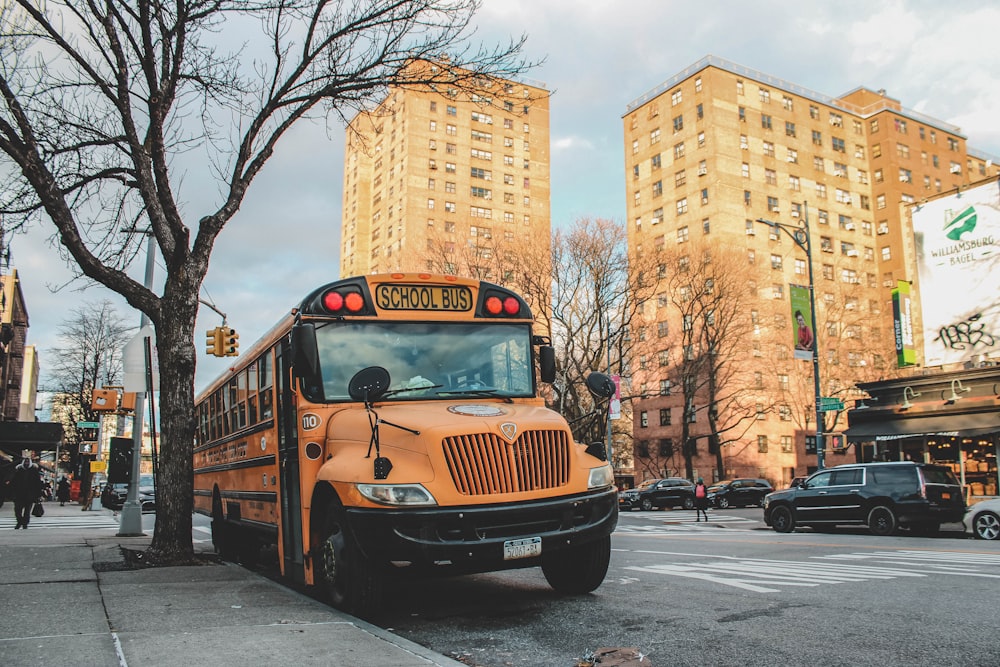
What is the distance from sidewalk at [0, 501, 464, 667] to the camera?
16.0 ft

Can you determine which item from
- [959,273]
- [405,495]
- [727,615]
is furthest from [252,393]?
[959,273]

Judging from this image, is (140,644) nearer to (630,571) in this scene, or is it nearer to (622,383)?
(630,571)

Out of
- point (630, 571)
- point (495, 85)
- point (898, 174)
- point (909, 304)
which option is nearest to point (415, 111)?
point (898, 174)

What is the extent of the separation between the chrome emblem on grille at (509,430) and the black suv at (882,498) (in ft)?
50.4

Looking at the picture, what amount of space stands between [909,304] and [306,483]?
28.1 meters

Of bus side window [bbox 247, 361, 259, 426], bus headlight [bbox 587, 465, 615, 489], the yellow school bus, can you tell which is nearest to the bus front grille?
the yellow school bus

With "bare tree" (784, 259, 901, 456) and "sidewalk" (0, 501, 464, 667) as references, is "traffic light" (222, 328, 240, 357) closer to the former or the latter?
"sidewalk" (0, 501, 464, 667)

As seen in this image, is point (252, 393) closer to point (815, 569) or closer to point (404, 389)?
point (404, 389)

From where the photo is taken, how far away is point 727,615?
21.6 ft

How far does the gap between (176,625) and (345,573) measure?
50.9 inches

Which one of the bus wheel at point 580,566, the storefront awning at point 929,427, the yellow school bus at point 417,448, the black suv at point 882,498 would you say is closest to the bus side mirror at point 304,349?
the yellow school bus at point 417,448

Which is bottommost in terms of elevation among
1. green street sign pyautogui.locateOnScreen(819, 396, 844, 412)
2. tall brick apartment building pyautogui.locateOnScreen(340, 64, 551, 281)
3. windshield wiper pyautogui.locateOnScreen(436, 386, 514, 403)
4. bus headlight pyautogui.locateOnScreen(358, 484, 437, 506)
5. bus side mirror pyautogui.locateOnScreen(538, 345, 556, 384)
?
bus headlight pyautogui.locateOnScreen(358, 484, 437, 506)

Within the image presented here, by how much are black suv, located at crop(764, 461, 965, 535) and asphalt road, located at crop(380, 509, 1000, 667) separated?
7939mm

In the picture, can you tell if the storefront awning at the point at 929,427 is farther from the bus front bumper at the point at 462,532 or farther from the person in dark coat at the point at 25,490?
the person in dark coat at the point at 25,490
